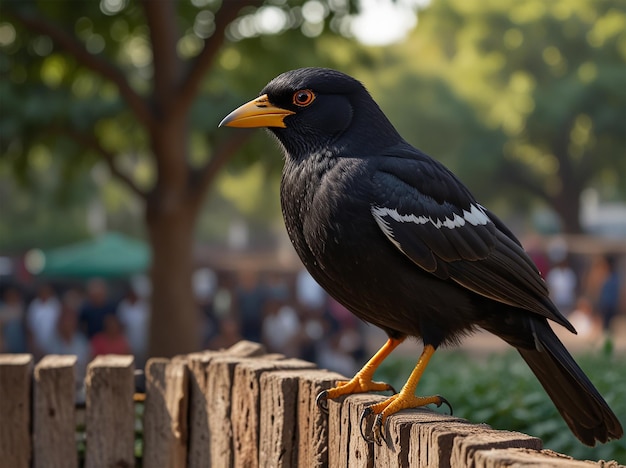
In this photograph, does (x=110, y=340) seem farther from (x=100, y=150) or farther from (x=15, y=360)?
(x=15, y=360)

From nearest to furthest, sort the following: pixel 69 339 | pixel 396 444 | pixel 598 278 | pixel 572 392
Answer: pixel 396 444, pixel 572 392, pixel 69 339, pixel 598 278

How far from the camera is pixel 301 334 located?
13320 millimetres

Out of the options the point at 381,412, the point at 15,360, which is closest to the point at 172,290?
the point at 15,360

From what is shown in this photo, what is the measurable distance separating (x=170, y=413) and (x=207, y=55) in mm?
7343

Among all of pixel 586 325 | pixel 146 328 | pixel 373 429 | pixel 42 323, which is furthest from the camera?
pixel 586 325

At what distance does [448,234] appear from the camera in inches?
159

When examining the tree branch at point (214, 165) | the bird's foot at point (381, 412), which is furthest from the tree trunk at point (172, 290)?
the bird's foot at point (381, 412)

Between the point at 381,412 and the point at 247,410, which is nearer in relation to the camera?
the point at 381,412

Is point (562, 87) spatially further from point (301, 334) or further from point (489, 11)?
point (301, 334)

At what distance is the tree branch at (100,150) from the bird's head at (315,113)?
793 cm

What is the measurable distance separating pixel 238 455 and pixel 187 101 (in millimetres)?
A: 7847

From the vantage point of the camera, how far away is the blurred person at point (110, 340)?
38.4 ft

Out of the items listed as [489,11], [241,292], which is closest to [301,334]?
[241,292]

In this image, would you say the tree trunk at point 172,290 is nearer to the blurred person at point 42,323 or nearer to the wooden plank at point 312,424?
the blurred person at point 42,323
